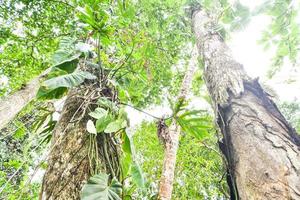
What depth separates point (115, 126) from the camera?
53.3 inches

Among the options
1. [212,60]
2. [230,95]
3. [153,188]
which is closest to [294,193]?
[230,95]

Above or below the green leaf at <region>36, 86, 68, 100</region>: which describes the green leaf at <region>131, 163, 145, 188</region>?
below

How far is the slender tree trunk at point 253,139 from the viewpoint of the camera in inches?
27.0

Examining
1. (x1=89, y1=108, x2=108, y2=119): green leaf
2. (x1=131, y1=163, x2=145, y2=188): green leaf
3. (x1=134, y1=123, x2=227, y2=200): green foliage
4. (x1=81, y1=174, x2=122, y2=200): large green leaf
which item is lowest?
(x1=81, y1=174, x2=122, y2=200): large green leaf

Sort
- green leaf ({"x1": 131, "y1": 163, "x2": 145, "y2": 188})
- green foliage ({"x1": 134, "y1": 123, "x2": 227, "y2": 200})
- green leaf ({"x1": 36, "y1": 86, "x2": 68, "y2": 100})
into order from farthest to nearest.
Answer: green foliage ({"x1": 134, "y1": 123, "x2": 227, "y2": 200}), green leaf ({"x1": 36, "y1": 86, "x2": 68, "y2": 100}), green leaf ({"x1": 131, "y1": 163, "x2": 145, "y2": 188})

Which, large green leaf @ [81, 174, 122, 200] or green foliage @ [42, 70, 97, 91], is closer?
large green leaf @ [81, 174, 122, 200]

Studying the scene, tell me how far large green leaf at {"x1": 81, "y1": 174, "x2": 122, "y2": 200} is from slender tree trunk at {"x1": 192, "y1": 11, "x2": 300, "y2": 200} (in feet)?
A: 1.71

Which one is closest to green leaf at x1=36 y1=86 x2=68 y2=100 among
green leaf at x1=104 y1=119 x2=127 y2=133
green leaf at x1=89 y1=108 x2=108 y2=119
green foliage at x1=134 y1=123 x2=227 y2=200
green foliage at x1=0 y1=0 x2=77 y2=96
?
green leaf at x1=89 y1=108 x2=108 y2=119

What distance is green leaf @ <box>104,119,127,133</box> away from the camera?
52.4 inches

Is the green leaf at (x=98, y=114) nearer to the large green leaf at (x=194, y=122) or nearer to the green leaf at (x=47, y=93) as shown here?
the green leaf at (x=47, y=93)

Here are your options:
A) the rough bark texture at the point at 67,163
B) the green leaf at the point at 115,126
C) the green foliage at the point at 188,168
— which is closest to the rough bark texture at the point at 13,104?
the rough bark texture at the point at 67,163

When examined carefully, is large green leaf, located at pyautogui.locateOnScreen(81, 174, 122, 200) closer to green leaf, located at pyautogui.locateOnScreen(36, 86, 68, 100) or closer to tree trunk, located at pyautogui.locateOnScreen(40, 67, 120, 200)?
tree trunk, located at pyautogui.locateOnScreen(40, 67, 120, 200)

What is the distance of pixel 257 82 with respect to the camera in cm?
104

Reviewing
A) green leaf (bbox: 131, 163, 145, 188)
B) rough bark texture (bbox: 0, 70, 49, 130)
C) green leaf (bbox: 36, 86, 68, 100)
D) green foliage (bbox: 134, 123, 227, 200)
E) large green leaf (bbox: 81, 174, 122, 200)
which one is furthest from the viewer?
green foliage (bbox: 134, 123, 227, 200)
